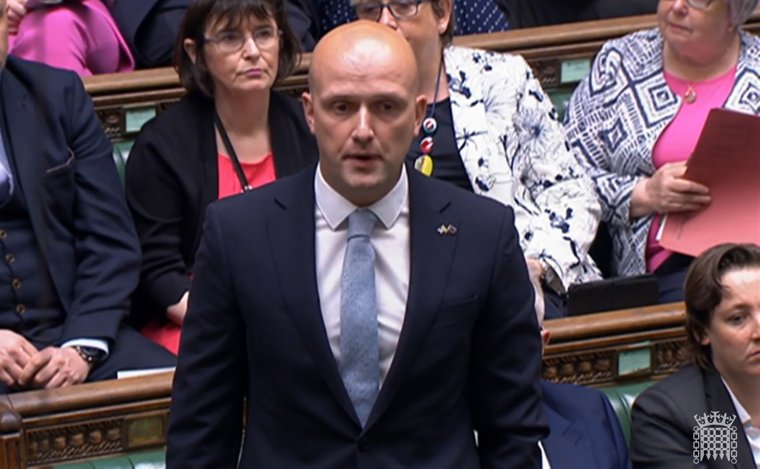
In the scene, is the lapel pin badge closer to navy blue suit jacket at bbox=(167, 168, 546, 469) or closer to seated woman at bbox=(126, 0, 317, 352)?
navy blue suit jacket at bbox=(167, 168, 546, 469)

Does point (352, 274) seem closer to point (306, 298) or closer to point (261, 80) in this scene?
point (306, 298)

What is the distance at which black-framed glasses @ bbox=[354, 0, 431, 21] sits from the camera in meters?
3.66

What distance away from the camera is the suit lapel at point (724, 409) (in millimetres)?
3262

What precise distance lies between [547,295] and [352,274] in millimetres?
1549

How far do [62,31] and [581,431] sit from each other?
1660 millimetres

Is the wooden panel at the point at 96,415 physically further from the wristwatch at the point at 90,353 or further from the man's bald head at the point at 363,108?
the man's bald head at the point at 363,108

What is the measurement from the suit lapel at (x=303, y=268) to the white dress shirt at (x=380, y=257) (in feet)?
0.06

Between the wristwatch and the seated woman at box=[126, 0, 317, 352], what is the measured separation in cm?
23

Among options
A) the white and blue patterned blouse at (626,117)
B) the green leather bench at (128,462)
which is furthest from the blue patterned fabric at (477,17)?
the green leather bench at (128,462)

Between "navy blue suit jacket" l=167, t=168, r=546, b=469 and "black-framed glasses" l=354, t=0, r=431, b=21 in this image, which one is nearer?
"navy blue suit jacket" l=167, t=168, r=546, b=469

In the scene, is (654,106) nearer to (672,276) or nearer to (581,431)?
(672,276)

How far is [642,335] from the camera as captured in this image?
3.56 metres

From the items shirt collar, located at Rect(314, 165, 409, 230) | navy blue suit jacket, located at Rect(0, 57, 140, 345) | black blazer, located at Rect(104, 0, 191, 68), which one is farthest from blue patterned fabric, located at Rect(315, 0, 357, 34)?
shirt collar, located at Rect(314, 165, 409, 230)

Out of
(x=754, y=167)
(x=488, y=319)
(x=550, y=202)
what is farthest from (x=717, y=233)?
(x=488, y=319)
